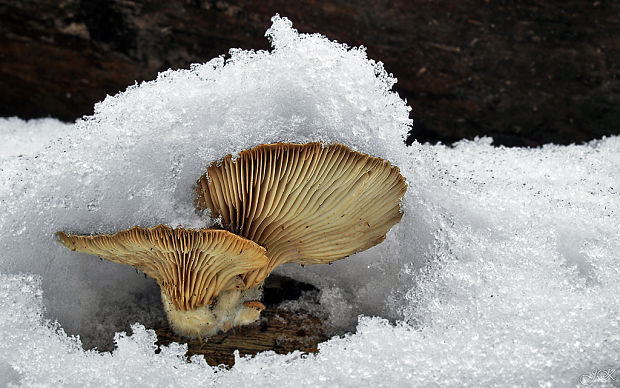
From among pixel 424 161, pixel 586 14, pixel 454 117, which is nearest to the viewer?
pixel 424 161

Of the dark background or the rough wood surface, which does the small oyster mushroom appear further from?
the dark background

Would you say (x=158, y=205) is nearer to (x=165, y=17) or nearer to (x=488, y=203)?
(x=488, y=203)

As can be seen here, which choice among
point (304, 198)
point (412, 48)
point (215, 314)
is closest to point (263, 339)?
point (215, 314)

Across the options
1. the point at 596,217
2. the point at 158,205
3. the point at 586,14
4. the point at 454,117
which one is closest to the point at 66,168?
the point at 158,205

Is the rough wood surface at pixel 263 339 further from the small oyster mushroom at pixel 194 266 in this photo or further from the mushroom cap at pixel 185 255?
the mushroom cap at pixel 185 255

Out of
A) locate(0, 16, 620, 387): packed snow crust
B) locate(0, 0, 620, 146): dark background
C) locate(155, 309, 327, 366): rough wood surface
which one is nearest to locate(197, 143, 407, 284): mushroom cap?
locate(0, 16, 620, 387): packed snow crust

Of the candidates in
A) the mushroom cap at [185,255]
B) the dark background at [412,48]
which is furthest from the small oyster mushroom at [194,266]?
the dark background at [412,48]
